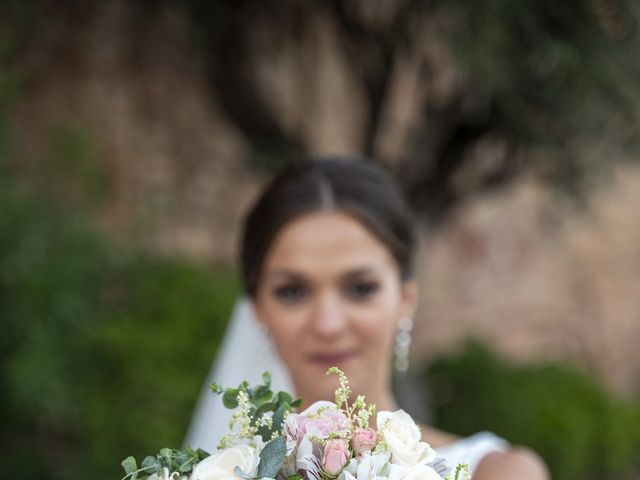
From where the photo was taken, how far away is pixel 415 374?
5535 millimetres

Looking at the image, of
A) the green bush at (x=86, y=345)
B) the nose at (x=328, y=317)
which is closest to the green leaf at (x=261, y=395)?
the nose at (x=328, y=317)

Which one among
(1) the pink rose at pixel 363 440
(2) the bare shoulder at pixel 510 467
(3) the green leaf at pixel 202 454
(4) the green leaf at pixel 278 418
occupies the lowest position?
(1) the pink rose at pixel 363 440

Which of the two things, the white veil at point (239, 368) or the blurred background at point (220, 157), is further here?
the blurred background at point (220, 157)

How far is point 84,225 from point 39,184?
38cm

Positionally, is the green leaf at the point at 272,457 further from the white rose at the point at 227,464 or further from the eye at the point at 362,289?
the eye at the point at 362,289

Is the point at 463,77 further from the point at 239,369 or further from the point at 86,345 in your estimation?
the point at 86,345

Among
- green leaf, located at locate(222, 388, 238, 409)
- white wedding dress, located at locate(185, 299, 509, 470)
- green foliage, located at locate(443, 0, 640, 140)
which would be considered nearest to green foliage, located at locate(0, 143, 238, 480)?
white wedding dress, located at locate(185, 299, 509, 470)

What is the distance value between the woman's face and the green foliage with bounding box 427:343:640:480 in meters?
2.93

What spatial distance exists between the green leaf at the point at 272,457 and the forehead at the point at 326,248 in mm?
983

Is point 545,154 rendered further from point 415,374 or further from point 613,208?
point 613,208

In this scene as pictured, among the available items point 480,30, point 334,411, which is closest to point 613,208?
point 480,30

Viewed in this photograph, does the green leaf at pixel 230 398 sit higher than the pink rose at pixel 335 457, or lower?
higher

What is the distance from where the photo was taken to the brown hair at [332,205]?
2.21 metres

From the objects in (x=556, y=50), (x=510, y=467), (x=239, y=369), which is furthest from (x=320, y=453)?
(x=556, y=50)
